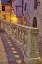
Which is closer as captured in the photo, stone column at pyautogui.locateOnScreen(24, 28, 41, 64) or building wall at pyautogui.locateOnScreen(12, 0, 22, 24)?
stone column at pyautogui.locateOnScreen(24, 28, 41, 64)

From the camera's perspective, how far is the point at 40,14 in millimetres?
17781

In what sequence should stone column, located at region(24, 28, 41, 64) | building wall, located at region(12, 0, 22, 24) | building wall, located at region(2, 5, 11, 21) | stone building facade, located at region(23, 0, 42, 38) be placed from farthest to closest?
building wall, located at region(2, 5, 11, 21) → building wall, located at region(12, 0, 22, 24) → stone building facade, located at region(23, 0, 42, 38) → stone column, located at region(24, 28, 41, 64)

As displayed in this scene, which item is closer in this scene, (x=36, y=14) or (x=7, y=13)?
(x=36, y=14)

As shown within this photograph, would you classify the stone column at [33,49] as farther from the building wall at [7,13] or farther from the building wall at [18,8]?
the building wall at [7,13]

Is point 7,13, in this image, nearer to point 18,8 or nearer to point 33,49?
point 18,8

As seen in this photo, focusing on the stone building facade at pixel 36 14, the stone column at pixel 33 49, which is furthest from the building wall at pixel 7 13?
the stone column at pixel 33 49

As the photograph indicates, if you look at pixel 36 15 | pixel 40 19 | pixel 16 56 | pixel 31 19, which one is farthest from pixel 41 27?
pixel 16 56

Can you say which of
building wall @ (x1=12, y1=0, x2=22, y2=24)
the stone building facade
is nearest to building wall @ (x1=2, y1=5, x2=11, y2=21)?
building wall @ (x1=12, y1=0, x2=22, y2=24)

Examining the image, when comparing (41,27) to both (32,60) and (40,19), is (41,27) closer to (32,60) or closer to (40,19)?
(40,19)

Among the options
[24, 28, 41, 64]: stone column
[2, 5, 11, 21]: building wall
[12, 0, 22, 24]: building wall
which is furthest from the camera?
[2, 5, 11, 21]: building wall

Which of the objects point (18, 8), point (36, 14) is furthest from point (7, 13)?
point (36, 14)

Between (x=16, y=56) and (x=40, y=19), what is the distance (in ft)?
39.7

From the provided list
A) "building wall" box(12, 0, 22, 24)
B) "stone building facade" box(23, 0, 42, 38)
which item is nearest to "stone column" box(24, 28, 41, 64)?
"stone building facade" box(23, 0, 42, 38)

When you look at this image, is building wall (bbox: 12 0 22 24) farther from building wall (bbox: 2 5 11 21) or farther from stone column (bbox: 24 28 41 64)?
stone column (bbox: 24 28 41 64)
